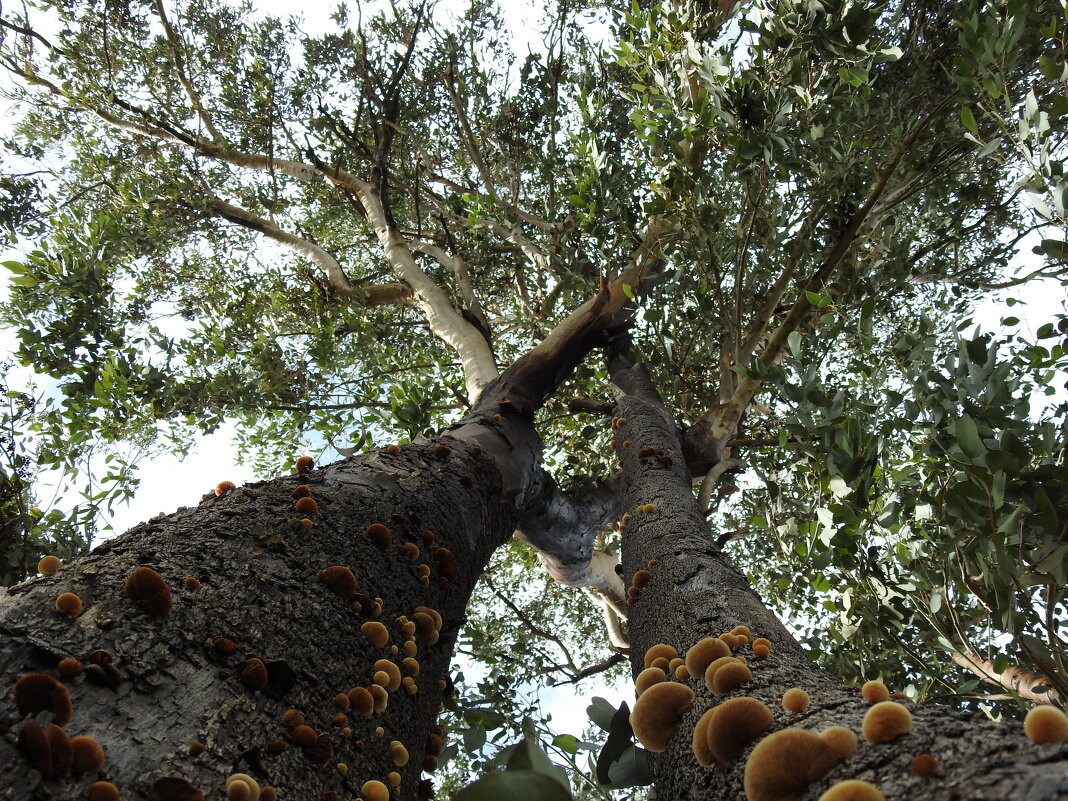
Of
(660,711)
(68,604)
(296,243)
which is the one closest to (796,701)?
(660,711)

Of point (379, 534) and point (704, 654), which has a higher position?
point (379, 534)

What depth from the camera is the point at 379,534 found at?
5.96 feet

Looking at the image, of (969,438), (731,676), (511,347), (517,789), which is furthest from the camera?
(511,347)

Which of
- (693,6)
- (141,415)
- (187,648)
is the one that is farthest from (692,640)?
(141,415)

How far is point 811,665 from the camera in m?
1.34

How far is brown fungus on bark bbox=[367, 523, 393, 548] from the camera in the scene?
71.4 inches

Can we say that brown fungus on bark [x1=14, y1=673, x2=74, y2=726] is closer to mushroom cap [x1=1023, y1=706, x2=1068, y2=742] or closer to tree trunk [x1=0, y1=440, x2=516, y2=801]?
tree trunk [x1=0, y1=440, x2=516, y2=801]

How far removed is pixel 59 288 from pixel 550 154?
449 centimetres

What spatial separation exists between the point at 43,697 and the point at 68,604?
240 millimetres

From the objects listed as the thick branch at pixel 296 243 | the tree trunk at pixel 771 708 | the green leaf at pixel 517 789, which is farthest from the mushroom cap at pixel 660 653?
the thick branch at pixel 296 243

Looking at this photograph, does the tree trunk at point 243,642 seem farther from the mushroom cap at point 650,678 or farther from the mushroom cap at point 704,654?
the mushroom cap at point 704,654

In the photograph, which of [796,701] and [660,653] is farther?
[660,653]

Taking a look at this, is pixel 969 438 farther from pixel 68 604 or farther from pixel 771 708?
pixel 68 604

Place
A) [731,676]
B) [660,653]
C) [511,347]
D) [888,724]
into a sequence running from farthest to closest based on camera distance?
[511,347] → [660,653] → [731,676] → [888,724]
